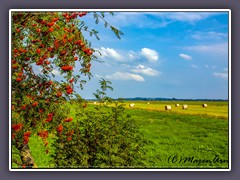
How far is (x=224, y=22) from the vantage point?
512 cm

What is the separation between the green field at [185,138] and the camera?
5152mm

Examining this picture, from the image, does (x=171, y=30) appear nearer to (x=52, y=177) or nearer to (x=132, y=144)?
(x=132, y=144)

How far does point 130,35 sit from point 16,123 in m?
1.96

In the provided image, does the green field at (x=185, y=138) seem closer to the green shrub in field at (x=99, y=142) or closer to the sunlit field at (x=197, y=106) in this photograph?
the sunlit field at (x=197, y=106)

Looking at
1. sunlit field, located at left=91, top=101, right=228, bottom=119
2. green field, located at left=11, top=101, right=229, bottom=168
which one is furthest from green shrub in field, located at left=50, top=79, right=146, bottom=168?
sunlit field, located at left=91, top=101, right=228, bottom=119

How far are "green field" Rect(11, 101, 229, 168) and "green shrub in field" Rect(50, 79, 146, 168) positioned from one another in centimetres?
18

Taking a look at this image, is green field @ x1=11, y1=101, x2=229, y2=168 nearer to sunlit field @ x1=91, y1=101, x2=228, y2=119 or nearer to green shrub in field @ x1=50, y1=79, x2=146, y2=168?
sunlit field @ x1=91, y1=101, x2=228, y2=119

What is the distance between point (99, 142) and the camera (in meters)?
5.27

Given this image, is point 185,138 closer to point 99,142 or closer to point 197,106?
point 197,106

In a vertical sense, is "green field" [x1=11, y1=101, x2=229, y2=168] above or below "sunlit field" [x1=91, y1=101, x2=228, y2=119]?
below

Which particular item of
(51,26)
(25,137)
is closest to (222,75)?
(51,26)

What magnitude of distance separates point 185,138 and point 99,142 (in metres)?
1.44

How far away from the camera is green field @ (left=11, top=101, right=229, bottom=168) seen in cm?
515

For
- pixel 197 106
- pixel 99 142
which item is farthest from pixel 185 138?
pixel 99 142
